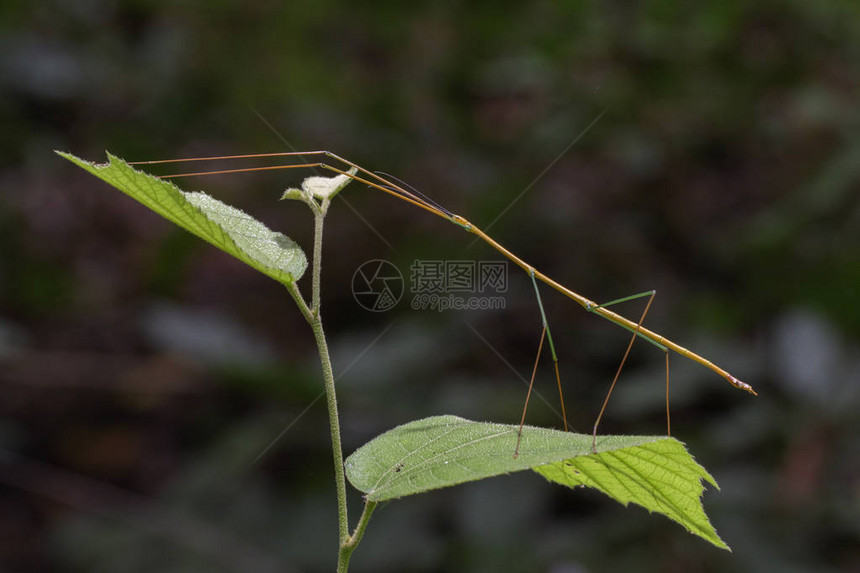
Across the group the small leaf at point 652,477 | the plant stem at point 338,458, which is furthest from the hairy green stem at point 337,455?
the small leaf at point 652,477

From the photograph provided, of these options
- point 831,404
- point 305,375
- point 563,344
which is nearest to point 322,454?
point 305,375

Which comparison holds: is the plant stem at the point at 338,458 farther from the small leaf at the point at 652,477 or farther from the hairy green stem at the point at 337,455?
the small leaf at the point at 652,477

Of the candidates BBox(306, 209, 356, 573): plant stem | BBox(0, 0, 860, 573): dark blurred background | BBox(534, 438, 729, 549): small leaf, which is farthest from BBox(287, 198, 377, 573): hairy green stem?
BBox(0, 0, 860, 573): dark blurred background

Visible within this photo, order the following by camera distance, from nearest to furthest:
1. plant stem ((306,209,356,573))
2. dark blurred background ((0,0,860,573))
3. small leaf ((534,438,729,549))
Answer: plant stem ((306,209,356,573)) < small leaf ((534,438,729,549)) < dark blurred background ((0,0,860,573))

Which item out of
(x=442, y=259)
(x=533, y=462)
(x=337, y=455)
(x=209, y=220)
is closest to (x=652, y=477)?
(x=533, y=462)

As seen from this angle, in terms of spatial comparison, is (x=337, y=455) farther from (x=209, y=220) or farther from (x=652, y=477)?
(x=652, y=477)

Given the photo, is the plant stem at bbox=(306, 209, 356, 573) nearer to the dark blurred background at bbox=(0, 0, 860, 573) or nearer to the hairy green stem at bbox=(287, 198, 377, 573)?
Answer: the hairy green stem at bbox=(287, 198, 377, 573)
